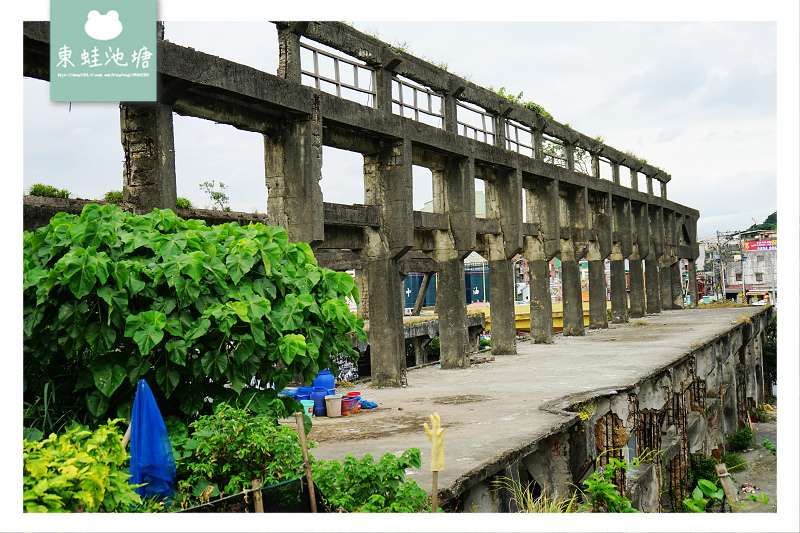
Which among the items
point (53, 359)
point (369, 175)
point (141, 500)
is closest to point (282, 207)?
point (369, 175)

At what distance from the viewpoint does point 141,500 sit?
4520 millimetres

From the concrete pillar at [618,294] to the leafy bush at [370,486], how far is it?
22.1 metres

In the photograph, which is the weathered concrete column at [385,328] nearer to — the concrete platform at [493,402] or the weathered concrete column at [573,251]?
the concrete platform at [493,402]

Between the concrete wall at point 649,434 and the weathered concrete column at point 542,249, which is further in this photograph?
the weathered concrete column at point 542,249

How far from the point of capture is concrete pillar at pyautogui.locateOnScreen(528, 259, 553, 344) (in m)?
19.5

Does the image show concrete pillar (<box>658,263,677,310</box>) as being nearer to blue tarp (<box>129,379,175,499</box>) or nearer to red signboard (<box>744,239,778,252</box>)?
red signboard (<box>744,239,778,252</box>)

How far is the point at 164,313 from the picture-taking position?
209 inches

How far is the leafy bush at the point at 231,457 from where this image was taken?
4.95m

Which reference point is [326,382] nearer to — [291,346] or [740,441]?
[291,346]

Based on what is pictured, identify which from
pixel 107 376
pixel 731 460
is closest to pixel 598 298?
pixel 731 460

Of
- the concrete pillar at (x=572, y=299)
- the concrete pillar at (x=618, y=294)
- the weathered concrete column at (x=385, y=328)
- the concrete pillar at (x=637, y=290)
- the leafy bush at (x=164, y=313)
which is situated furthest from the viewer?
the concrete pillar at (x=637, y=290)

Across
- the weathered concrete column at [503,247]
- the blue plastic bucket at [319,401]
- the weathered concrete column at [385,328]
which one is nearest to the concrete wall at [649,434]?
the blue plastic bucket at [319,401]

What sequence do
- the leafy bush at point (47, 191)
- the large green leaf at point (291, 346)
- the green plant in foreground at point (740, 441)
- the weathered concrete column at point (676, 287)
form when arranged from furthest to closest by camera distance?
1. the weathered concrete column at point (676, 287)
2. the green plant in foreground at point (740, 441)
3. the leafy bush at point (47, 191)
4. the large green leaf at point (291, 346)

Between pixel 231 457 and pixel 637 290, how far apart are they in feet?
86.2
